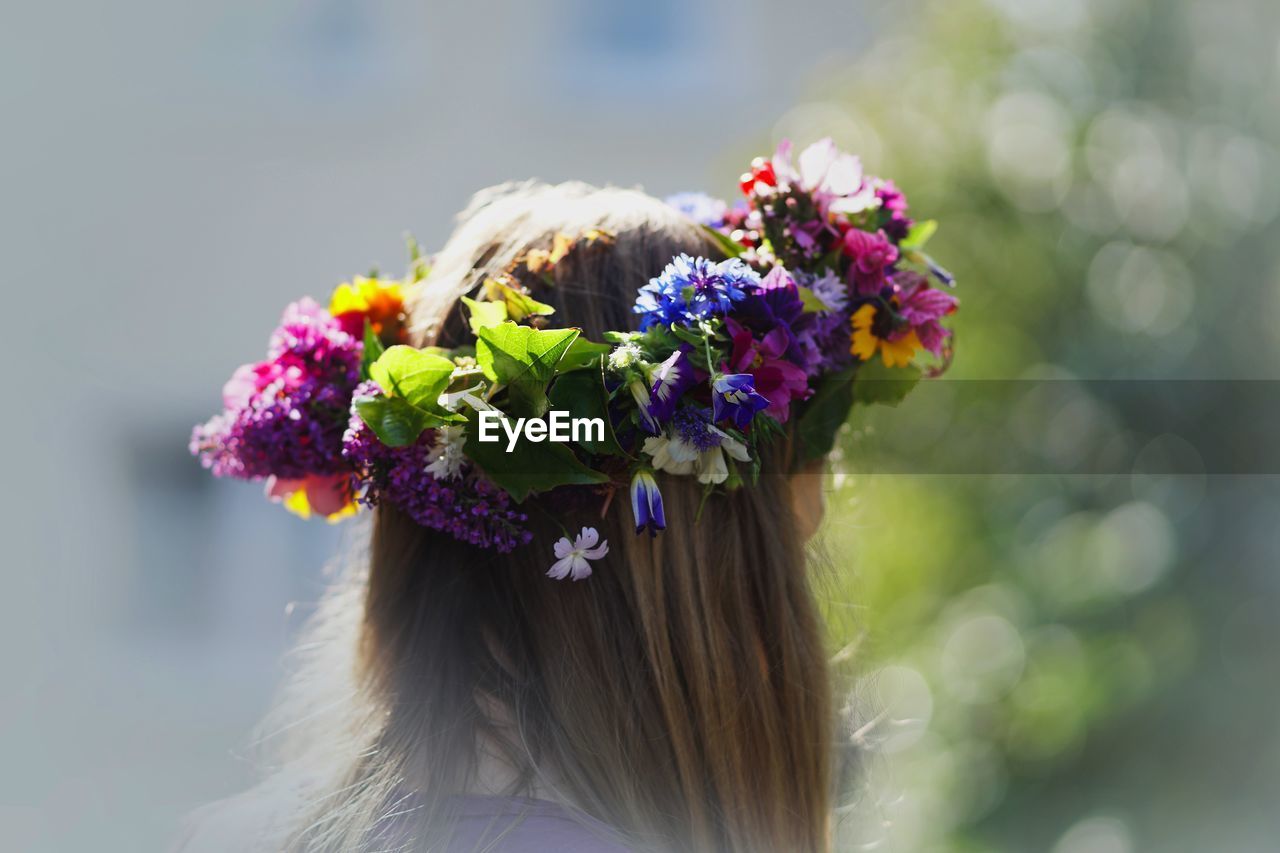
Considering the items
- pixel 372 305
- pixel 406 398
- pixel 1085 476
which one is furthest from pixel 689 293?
pixel 1085 476

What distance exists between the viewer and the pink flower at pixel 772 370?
3.51 ft

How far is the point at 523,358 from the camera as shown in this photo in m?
1.00

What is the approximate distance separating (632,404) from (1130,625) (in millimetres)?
2457

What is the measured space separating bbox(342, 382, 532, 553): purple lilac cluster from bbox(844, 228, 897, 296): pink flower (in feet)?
1.71

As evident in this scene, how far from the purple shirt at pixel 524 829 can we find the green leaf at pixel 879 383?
60 cm

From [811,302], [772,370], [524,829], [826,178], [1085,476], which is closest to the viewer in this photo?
[524,829]

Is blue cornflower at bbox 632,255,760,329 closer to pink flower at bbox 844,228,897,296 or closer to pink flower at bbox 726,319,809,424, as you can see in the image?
pink flower at bbox 726,319,809,424

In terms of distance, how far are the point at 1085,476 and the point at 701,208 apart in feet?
7.23

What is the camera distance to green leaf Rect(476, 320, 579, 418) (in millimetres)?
981

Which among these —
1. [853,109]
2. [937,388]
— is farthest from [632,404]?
[853,109]

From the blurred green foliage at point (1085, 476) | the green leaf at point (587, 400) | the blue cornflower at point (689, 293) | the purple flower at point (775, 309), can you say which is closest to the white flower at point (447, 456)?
the green leaf at point (587, 400)

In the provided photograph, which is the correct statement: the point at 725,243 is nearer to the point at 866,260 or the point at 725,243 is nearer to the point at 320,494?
the point at 866,260

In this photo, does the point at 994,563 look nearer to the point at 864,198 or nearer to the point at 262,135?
the point at 864,198

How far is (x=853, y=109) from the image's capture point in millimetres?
3309
